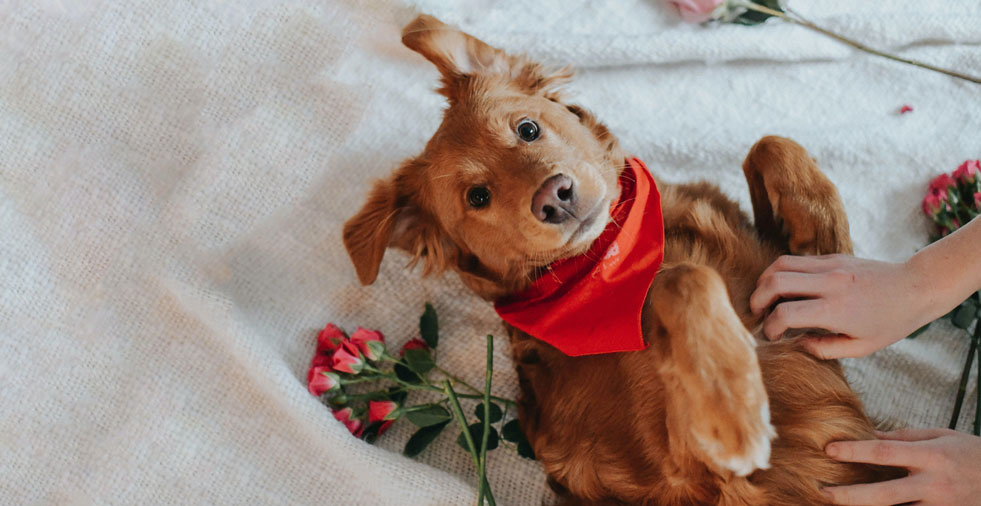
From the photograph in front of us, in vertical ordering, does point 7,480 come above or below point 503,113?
below

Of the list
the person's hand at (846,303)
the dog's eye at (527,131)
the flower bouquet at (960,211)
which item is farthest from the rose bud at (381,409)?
the flower bouquet at (960,211)

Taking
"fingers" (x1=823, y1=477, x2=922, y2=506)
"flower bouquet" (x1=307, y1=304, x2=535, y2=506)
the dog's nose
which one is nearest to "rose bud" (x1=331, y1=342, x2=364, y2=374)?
"flower bouquet" (x1=307, y1=304, x2=535, y2=506)

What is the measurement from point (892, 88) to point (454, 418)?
89.1 inches

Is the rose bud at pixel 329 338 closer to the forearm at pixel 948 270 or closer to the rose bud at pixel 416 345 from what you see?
the rose bud at pixel 416 345

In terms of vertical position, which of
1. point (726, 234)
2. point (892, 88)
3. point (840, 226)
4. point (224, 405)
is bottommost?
point (224, 405)

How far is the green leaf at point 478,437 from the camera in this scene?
2.52m

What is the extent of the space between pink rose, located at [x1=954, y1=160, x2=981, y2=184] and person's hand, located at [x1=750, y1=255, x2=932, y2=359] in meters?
0.85

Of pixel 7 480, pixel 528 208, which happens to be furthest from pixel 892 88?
pixel 7 480

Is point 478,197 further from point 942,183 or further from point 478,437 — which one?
point 942,183

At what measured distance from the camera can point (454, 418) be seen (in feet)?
8.96

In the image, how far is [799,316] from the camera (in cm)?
209

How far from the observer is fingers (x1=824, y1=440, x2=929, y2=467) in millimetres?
2000

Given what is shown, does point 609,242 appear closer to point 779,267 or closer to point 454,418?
point 779,267

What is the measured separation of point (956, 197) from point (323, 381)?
8.04 feet
